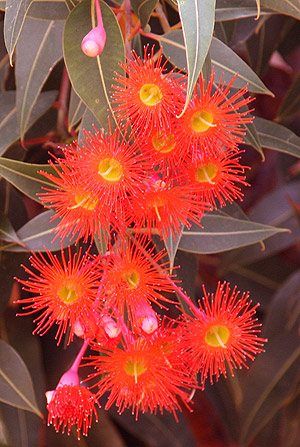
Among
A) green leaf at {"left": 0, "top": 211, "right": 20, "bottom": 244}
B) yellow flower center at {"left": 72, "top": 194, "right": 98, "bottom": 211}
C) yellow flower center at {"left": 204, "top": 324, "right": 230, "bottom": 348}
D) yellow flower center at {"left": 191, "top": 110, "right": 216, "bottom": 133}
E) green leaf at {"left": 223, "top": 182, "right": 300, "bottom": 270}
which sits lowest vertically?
yellow flower center at {"left": 204, "top": 324, "right": 230, "bottom": 348}

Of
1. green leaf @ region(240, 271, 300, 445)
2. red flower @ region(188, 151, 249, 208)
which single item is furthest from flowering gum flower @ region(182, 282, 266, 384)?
green leaf @ region(240, 271, 300, 445)

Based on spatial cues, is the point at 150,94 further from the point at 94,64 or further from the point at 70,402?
the point at 70,402

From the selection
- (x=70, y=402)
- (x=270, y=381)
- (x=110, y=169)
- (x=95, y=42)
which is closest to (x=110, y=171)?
(x=110, y=169)

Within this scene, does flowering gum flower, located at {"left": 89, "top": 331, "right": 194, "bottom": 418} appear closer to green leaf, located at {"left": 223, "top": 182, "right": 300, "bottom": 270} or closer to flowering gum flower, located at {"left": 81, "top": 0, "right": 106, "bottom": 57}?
flowering gum flower, located at {"left": 81, "top": 0, "right": 106, "bottom": 57}

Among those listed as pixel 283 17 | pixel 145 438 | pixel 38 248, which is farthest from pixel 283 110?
pixel 145 438

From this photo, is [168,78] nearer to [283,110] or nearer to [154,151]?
[154,151]

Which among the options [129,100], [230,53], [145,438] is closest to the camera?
[129,100]

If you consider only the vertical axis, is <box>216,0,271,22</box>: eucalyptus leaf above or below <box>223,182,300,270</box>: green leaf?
below

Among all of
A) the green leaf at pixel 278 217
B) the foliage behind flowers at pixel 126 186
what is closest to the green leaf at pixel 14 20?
the foliage behind flowers at pixel 126 186
